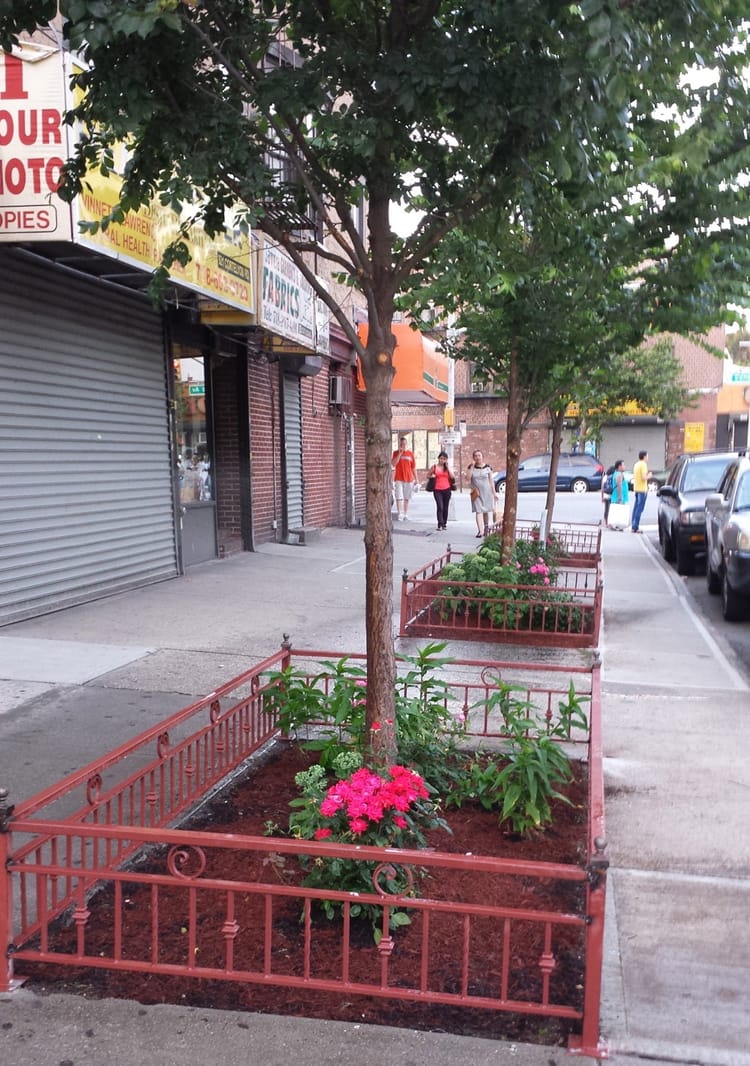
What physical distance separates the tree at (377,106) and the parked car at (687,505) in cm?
1098

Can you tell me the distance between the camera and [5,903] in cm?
304

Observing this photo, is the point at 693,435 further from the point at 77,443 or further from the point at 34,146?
the point at 34,146

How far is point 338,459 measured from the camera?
20.4 metres

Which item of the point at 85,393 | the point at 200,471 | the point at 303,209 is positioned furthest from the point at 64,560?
the point at 303,209

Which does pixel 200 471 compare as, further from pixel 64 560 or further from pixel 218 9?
pixel 218 9

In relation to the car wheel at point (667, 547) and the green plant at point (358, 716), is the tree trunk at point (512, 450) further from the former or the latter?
the car wheel at point (667, 547)

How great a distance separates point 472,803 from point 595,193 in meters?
2.96

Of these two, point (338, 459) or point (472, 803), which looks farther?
point (338, 459)

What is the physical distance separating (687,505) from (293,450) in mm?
6763

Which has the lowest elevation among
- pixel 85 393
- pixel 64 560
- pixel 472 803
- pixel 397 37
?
pixel 472 803

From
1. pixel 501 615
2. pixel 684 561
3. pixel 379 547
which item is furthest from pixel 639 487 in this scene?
pixel 379 547

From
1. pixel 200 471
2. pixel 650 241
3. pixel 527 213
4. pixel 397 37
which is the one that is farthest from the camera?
pixel 200 471

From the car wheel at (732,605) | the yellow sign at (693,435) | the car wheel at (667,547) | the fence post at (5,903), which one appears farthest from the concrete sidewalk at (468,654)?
the yellow sign at (693,435)

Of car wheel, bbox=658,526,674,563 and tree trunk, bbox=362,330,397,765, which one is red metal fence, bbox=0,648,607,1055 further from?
car wheel, bbox=658,526,674,563
